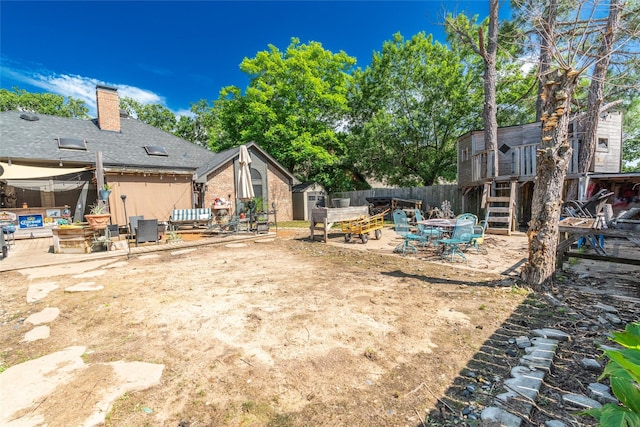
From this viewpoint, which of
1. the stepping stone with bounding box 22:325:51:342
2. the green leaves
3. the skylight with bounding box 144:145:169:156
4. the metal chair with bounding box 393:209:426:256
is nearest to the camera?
the green leaves

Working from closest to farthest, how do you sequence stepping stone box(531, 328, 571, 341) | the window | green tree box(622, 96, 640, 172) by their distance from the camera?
stepping stone box(531, 328, 571, 341) < the window < green tree box(622, 96, 640, 172)

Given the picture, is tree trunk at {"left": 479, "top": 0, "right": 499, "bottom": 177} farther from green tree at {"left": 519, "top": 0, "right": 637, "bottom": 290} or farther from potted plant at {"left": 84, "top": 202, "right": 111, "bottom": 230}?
potted plant at {"left": 84, "top": 202, "right": 111, "bottom": 230}

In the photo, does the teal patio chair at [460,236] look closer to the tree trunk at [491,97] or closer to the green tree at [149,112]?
the tree trunk at [491,97]

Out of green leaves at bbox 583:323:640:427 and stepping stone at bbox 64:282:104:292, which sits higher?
green leaves at bbox 583:323:640:427

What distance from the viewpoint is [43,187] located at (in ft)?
38.2

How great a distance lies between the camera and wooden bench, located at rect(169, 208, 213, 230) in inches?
464

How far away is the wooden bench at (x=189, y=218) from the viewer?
11797mm

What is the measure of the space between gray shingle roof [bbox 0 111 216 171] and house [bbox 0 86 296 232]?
0.03 metres

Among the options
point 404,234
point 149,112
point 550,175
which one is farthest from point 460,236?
point 149,112

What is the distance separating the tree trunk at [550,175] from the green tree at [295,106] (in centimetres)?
1623

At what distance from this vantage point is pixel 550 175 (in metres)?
4.42

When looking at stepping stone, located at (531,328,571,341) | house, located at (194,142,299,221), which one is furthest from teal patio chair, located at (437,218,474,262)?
house, located at (194,142,299,221)

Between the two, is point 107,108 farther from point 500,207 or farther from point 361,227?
point 500,207

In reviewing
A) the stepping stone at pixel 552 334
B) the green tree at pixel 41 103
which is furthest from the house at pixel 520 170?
the green tree at pixel 41 103
